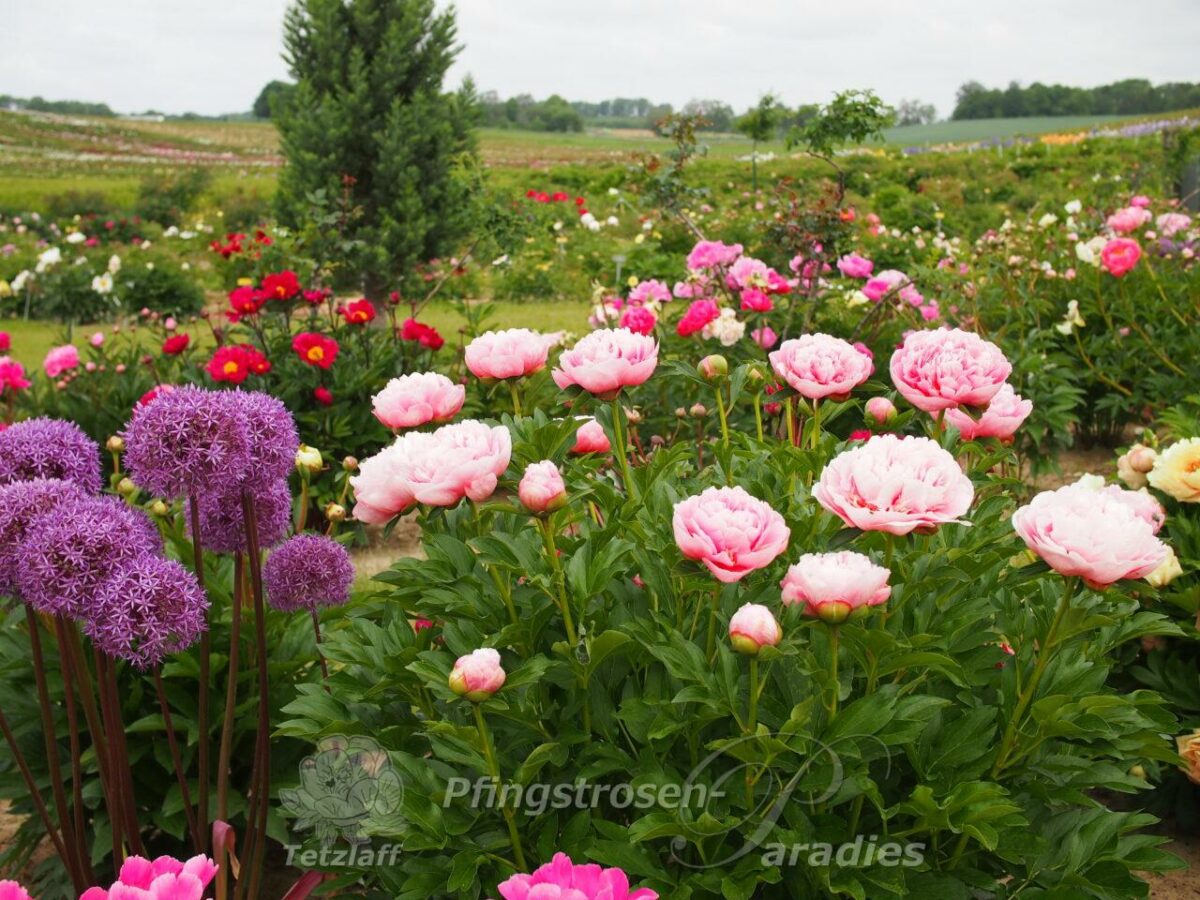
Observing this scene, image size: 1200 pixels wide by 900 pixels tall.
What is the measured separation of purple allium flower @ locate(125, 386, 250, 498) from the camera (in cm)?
129

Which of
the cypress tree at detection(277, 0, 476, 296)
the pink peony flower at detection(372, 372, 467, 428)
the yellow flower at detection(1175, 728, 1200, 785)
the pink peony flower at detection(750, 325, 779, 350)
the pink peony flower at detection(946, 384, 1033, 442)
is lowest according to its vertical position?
the yellow flower at detection(1175, 728, 1200, 785)

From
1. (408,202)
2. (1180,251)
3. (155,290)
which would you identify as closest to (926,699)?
(1180,251)

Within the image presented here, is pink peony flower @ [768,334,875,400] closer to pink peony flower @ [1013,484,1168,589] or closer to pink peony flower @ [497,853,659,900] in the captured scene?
pink peony flower @ [1013,484,1168,589]

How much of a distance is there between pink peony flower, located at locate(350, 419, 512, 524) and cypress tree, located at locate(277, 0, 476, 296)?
6.94m

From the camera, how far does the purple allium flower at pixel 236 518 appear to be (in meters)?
1.48

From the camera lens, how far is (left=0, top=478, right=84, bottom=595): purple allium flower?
1227 mm

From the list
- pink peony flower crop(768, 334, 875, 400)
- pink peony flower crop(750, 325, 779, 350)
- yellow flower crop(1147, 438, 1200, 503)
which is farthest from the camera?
→ pink peony flower crop(750, 325, 779, 350)

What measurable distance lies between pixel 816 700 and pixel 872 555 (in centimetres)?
22

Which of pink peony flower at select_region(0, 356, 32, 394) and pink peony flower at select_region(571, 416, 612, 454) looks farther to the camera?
pink peony flower at select_region(0, 356, 32, 394)

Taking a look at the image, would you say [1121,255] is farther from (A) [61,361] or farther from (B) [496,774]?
(A) [61,361]

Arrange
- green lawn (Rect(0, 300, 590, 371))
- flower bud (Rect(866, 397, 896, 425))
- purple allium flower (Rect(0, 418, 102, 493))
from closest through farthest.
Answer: purple allium flower (Rect(0, 418, 102, 493)), flower bud (Rect(866, 397, 896, 425)), green lawn (Rect(0, 300, 590, 371))

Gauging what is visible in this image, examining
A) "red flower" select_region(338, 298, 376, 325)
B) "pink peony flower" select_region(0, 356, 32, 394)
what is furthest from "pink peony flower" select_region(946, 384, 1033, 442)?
"pink peony flower" select_region(0, 356, 32, 394)

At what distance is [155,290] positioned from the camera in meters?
9.56

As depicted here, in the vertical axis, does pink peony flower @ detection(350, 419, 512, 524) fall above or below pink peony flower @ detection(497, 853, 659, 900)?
above
